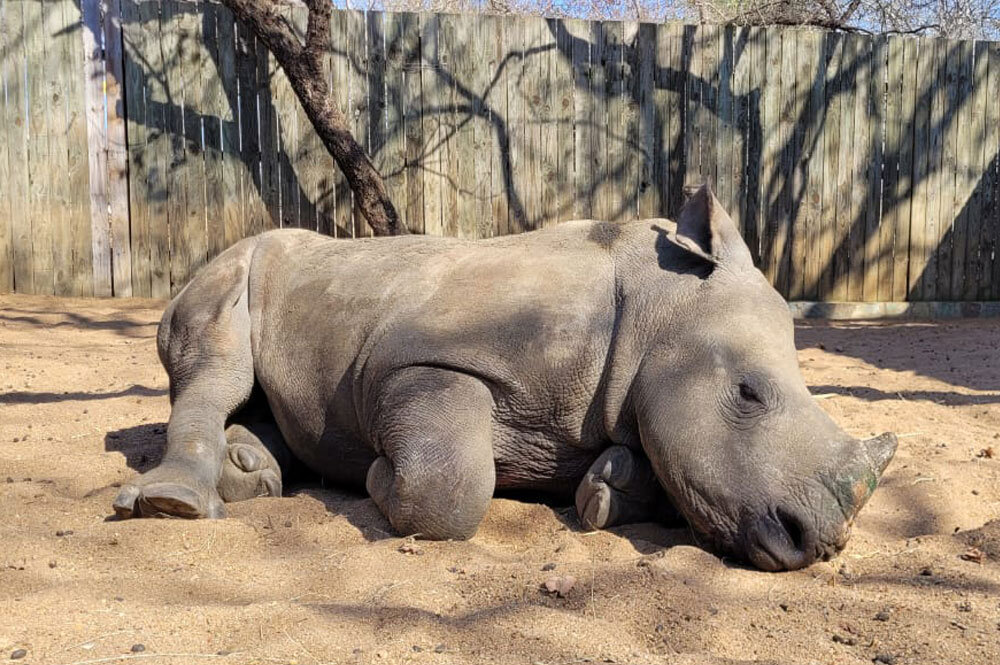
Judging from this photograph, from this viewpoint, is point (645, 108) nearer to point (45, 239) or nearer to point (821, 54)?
point (821, 54)

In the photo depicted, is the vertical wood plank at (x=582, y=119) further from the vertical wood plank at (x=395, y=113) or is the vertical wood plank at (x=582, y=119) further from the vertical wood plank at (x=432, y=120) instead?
the vertical wood plank at (x=395, y=113)

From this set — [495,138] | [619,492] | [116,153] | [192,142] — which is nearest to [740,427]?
[619,492]

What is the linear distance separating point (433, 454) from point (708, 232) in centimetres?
124

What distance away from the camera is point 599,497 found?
3.60 meters

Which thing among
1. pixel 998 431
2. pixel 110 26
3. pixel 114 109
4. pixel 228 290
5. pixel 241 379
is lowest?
pixel 998 431

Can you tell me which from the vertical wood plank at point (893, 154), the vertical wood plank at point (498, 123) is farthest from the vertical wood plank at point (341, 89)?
the vertical wood plank at point (893, 154)

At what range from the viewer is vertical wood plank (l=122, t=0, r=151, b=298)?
9000 millimetres

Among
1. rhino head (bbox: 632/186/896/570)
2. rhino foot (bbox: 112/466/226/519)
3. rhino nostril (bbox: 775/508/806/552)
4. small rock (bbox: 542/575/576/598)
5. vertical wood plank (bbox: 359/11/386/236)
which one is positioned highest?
vertical wood plank (bbox: 359/11/386/236)

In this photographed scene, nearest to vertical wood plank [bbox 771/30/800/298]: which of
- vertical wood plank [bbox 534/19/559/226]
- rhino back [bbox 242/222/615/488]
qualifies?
vertical wood plank [bbox 534/19/559/226]

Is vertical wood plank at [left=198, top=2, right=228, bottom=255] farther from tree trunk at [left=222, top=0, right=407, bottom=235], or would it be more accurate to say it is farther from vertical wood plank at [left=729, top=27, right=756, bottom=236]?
vertical wood plank at [left=729, top=27, right=756, bottom=236]

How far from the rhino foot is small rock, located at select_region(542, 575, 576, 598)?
135 cm

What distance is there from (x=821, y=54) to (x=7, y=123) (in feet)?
23.4

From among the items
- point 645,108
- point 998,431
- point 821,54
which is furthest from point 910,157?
point 998,431

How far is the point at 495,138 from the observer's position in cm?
937
